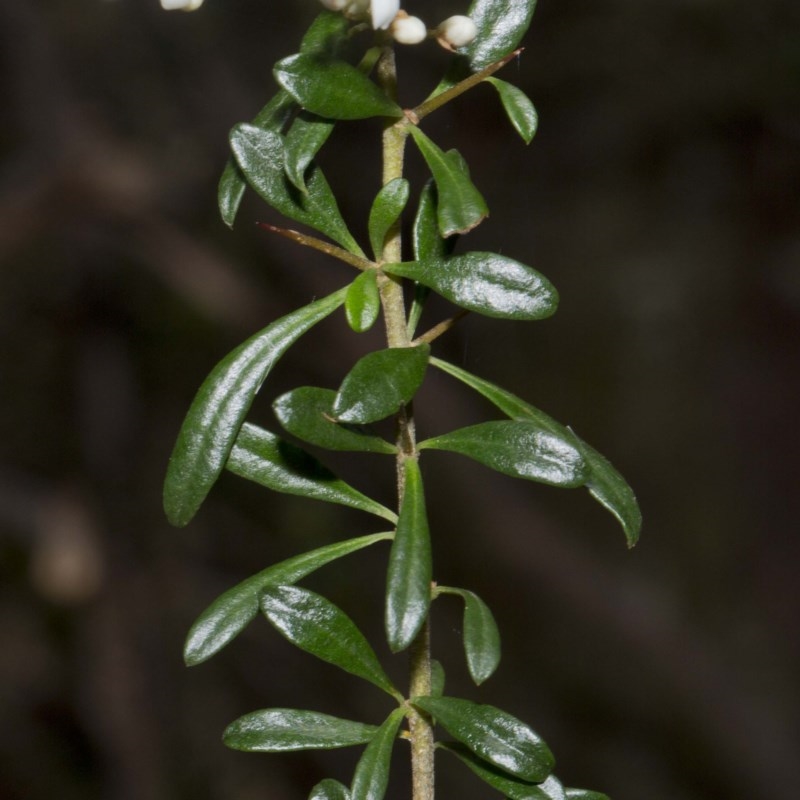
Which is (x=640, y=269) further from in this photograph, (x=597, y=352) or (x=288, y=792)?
(x=288, y=792)

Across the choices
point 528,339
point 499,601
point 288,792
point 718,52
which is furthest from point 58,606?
point 718,52

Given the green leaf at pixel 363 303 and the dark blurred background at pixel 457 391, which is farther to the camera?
the dark blurred background at pixel 457 391

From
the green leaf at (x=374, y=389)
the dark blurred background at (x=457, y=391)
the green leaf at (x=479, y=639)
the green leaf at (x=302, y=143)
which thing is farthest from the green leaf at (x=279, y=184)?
the dark blurred background at (x=457, y=391)

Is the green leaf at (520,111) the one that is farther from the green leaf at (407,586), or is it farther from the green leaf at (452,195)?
the green leaf at (407,586)

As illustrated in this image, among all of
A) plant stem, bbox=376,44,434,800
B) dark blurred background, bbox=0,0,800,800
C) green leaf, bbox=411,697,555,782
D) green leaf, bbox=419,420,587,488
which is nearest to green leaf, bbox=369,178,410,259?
plant stem, bbox=376,44,434,800

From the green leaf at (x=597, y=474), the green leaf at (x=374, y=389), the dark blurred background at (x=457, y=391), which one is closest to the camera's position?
the green leaf at (x=374, y=389)

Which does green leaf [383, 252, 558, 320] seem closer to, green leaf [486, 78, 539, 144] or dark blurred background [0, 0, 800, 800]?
green leaf [486, 78, 539, 144]

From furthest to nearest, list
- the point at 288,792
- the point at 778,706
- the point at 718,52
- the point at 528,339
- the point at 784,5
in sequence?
the point at 528,339
the point at 778,706
the point at 288,792
the point at 718,52
the point at 784,5
